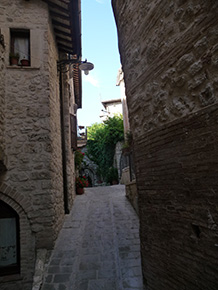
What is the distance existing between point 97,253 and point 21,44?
600cm

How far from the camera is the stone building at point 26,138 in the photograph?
17.0ft

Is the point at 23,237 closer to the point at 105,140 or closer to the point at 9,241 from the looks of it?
the point at 9,241

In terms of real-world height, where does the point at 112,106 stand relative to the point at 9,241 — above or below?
above

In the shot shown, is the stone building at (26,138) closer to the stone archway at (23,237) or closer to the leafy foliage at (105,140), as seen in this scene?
the stone archway at (23,237)

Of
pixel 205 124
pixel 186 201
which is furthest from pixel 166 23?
pixel 186 201

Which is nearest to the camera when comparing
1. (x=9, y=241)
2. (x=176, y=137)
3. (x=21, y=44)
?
(x=176, y=137)

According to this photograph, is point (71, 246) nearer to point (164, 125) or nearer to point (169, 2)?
point (164, 125)

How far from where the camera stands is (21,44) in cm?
632

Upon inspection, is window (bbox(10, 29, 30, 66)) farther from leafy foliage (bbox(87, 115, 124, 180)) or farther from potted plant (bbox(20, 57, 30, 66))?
leafy foliage (bbox(87, 115, 124, 180))

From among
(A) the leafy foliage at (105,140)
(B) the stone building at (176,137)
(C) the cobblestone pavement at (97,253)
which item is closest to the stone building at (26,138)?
(C) the cobblestone pavement at (97,253)

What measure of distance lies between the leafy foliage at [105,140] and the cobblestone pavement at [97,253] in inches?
411

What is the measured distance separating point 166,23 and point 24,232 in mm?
5100

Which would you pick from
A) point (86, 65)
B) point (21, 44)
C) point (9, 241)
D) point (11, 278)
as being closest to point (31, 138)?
point (9, 241)

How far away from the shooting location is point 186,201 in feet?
8.35
